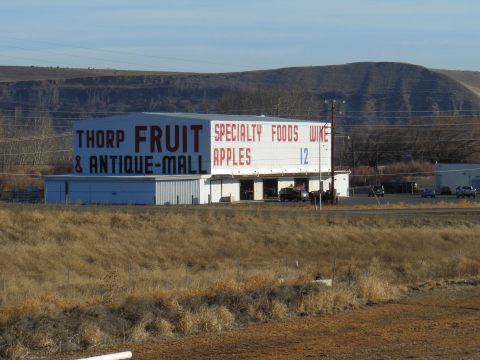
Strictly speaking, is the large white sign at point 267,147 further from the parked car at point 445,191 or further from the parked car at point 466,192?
the parked car at point 445,191

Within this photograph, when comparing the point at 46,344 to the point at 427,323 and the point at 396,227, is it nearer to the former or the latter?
the point at 427,323

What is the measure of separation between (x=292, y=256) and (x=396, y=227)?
947 centimetres

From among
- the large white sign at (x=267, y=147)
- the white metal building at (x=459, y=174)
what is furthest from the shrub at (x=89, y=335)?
the white metal building at (x=459, y=174)

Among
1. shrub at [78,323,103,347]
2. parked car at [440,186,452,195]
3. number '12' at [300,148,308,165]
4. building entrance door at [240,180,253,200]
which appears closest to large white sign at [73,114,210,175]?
building entrance door at [240,180,253,200]

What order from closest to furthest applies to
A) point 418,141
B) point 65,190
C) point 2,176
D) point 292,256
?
point 292,256 → point 65,190 → point 2,176 → point 418,141

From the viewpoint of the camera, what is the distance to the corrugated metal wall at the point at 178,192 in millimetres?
76000

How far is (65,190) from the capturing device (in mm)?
79562

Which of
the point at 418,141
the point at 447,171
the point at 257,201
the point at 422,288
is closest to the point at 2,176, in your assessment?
the point at 257,201

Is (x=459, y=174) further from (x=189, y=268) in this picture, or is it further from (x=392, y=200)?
(x=189, y=268)

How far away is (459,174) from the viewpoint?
338ft

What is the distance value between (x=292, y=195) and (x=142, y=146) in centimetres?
1340

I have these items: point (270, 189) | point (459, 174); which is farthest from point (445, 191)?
point (270, 189)

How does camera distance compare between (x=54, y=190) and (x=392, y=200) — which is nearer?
(x=54, y=190)

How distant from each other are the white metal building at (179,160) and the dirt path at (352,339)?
56.9 metres
